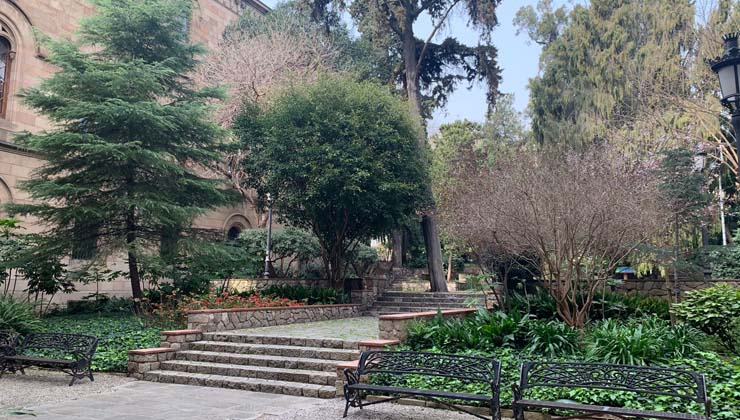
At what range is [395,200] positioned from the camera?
57.7ft

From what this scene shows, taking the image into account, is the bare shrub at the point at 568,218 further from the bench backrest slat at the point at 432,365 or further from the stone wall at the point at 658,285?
the stone wall at the point at 658,285

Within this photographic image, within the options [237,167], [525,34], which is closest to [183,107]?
[237,167]

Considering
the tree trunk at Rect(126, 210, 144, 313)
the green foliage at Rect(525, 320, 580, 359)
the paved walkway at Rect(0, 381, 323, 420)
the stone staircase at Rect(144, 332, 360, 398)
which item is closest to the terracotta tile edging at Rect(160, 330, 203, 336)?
the stone staircase at Rect(144, 332, 360, 398)

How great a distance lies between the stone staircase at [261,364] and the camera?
339 inches

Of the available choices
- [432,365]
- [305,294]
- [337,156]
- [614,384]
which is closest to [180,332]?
[432,365]

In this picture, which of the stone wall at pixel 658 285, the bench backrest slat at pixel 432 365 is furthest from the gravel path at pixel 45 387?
the stone wall at pixel 658 285

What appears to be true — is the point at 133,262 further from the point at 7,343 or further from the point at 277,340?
the point at 277,340

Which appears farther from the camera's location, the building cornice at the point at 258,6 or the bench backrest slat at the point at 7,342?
the building cornice at the point at 258,6

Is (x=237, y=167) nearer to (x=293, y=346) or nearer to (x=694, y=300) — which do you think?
(x=293, y=346)

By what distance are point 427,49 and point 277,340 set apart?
17574 millimetres

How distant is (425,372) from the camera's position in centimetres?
674

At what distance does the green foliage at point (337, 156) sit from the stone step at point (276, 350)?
658 centimetres

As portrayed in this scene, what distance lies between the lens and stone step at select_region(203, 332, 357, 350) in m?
9.98

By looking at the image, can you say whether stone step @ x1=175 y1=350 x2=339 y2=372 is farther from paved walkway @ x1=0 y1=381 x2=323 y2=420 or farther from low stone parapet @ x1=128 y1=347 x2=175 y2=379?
paved walkway @ x1=0 y1=381 x2=323 y2=420
